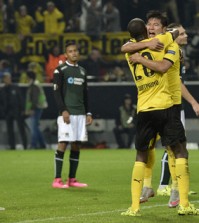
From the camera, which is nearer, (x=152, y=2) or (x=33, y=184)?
(x=33, y=184)

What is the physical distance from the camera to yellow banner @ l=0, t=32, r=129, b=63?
25203mm

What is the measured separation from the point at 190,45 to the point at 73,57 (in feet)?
38.3

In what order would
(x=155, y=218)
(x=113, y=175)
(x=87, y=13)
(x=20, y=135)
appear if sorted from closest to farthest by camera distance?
(x=155, y=218) < (x=113, y=175) < (x=20, y=135) < (x=87, y=13)

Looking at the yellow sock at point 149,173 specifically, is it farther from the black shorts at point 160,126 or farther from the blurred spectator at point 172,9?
the blurred spectator at point 172,9

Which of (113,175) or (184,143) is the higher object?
(184,143)

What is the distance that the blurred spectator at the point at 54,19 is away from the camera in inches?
1014

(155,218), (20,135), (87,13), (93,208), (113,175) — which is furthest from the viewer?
(87,13)

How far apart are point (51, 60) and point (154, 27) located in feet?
50.6

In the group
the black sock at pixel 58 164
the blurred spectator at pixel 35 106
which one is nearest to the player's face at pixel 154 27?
the black sock at pixel 58 164

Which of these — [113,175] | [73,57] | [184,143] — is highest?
[73,57]

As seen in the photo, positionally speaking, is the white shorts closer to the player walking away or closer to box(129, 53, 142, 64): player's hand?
the player walking away

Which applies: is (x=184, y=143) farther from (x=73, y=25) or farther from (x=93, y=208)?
(x=73, y=25)

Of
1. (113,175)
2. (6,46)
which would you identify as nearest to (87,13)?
(6,46)

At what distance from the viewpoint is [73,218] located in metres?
9.00
